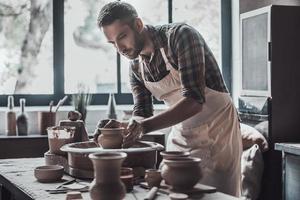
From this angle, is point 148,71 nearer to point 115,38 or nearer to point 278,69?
point 115,38

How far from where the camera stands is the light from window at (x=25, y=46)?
480cm

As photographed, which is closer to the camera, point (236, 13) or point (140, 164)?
point (140, 164)

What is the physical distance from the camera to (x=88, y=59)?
5020mm

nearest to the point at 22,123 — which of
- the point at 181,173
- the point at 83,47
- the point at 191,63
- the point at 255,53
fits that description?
the point at 83,47

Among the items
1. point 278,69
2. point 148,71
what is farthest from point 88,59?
point 148,71

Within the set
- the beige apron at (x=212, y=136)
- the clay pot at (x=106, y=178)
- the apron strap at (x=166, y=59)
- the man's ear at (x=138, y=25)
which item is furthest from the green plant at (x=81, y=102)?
the clay pot at (x=106, y=178)

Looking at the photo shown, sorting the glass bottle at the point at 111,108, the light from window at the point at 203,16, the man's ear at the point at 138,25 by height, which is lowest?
the glass bottle at the point at 111,108

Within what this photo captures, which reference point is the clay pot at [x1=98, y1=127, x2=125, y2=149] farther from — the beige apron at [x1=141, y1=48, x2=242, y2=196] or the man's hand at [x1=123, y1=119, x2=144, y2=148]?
the beige apron at [x1=141, y1=48, x2=242, y2=196]

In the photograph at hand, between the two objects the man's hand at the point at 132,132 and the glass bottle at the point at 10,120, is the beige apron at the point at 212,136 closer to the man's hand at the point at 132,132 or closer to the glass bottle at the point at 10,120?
the man's hand at the point at 132,132

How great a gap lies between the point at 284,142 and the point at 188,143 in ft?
5.32

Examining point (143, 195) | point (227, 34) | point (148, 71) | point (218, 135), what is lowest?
point (143, 195)

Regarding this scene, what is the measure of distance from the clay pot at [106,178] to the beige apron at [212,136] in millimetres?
916

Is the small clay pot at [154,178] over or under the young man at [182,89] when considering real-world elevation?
under

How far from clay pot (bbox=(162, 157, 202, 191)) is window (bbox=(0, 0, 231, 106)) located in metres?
3.15
